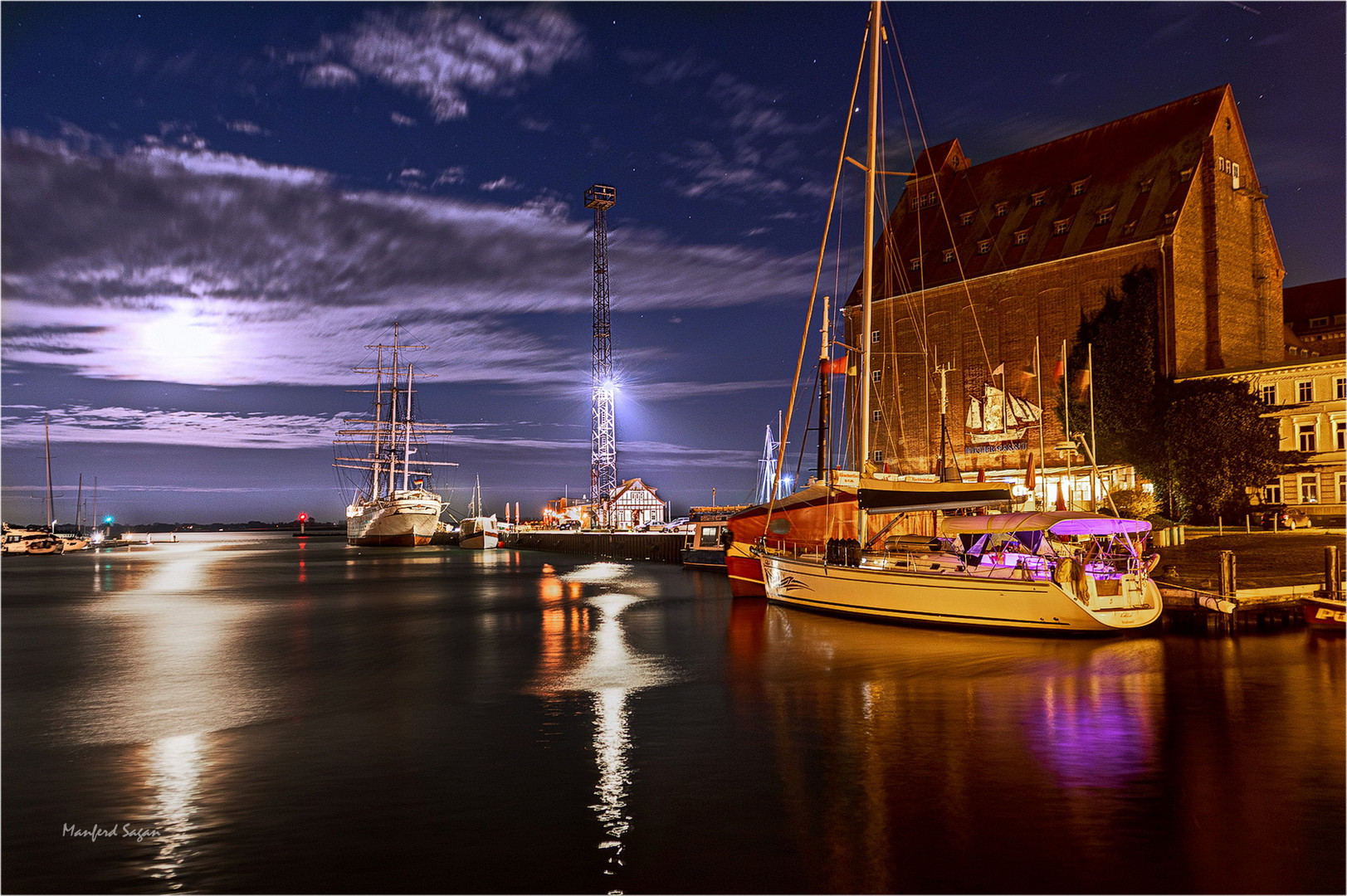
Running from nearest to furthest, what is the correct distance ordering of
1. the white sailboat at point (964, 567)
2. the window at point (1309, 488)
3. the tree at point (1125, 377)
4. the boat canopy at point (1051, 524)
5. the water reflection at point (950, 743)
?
the water reflection at point (950, 743) < the white sailboat at point (964, 567) < the boat canopy at point (1051, 524) < the window at point (1309, 488) < the tree at point (1125, 377)

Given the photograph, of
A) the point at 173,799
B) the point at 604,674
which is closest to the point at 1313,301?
the point at 604,674

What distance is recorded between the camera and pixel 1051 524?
25.7m

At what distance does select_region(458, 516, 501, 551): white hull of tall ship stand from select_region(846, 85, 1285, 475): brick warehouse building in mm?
74458

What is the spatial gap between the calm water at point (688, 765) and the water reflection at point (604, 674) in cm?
11

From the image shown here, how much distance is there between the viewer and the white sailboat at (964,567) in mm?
24766

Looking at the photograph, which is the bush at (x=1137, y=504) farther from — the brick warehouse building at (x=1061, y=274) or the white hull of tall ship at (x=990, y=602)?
the white hull of tall ship at (x=990, y=602)

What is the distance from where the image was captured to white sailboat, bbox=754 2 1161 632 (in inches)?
975

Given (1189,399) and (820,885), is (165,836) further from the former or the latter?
(1189,399)

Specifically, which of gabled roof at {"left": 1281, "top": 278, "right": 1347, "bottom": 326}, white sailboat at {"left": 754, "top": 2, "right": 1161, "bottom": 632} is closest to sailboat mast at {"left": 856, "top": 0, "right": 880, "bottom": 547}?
white sailboat at {"left": 754, "top": 2, "right": 1161, "bottom": 632}

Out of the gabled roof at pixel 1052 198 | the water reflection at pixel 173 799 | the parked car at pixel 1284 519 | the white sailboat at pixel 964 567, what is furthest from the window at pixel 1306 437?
the water reflection at pixel 173 799

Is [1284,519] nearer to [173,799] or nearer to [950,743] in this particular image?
[950,743]

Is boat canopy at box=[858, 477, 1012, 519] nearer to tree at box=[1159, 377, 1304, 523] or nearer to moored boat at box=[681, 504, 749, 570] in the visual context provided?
tree at box=[1159, 377, 1304, 523]

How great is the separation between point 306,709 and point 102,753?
165 inches

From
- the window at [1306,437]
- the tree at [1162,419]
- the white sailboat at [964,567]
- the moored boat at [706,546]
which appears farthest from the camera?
the moored boat at [706,546]
